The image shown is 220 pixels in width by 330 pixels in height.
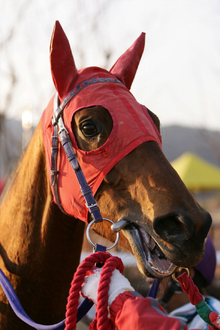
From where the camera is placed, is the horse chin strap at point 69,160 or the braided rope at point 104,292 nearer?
the braided rope at point 104,292

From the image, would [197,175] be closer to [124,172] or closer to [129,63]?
[129,63]

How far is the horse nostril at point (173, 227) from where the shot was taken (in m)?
1.39

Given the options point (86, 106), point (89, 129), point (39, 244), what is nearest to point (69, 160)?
point (89, 129)

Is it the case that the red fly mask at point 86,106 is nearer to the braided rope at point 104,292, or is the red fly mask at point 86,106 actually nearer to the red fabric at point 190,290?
the braided rope at point 104,292

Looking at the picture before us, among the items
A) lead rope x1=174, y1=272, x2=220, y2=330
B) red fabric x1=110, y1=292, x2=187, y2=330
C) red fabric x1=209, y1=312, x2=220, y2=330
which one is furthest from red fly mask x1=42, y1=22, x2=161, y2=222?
red fabric x1=209, y1=312, x2=220, y2=330

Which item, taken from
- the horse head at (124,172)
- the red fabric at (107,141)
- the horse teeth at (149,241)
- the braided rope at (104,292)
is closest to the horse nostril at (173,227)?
the horse head at (124,172)

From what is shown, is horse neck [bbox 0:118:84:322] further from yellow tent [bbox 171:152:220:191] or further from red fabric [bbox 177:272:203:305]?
yellow tent [bbox 171:152:220:191]

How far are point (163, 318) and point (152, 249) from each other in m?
0.31

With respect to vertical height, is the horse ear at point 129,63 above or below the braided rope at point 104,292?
above

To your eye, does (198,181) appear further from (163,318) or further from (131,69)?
(163,318)

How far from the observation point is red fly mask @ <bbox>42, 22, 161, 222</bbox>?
5.53 ft

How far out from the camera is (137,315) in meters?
1.33

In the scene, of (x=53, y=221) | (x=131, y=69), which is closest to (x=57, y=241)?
(x=53, y=221)

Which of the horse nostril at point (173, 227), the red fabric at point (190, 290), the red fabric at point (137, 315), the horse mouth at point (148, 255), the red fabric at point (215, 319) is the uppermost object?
the horse nostril at point (173, 227)
